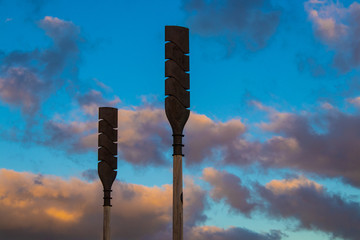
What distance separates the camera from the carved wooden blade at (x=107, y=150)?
67.3 feet

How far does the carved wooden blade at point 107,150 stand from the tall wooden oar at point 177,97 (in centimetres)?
831

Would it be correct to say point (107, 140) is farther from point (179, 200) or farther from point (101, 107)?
point (179, 200)

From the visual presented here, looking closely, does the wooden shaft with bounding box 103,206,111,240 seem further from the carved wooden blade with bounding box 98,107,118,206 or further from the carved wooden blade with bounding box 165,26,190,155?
the carved wooden blade with bounding box 165,26,190,155

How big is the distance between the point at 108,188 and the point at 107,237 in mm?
1770

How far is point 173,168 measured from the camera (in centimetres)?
→ 1255

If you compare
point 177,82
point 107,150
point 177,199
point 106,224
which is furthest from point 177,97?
point 106,224

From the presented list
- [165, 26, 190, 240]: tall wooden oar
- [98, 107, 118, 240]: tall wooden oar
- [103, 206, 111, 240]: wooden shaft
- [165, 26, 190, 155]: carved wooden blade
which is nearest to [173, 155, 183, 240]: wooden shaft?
[165, 26, 190, 240]: tall wooden oar

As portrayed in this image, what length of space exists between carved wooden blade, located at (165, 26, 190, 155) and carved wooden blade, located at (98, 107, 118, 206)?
832 centimetres

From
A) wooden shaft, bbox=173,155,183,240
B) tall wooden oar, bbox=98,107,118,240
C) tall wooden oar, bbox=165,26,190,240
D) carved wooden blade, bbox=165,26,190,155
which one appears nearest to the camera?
wooden shaft, bbox=173,155,183,240

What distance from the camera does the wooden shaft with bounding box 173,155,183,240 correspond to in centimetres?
1226

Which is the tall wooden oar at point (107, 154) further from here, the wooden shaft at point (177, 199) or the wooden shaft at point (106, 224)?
the wooden shaft at point (177, 199)

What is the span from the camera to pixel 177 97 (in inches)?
496

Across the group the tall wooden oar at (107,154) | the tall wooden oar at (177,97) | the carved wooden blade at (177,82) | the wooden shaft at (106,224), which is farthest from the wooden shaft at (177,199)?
the wooden shaft at (106,224)

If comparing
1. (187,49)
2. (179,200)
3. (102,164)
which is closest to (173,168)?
(179,200)
